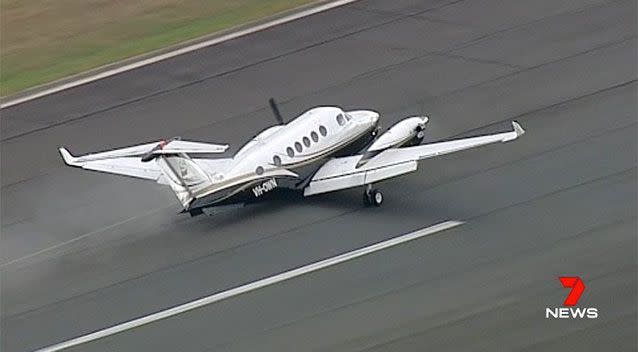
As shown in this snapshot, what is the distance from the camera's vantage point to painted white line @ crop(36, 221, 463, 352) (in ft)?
99.3

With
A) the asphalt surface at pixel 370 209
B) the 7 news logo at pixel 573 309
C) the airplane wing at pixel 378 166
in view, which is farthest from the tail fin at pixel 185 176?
the 7 news logo at pixel 573 309

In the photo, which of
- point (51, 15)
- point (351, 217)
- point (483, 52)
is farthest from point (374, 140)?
point (51, 15)

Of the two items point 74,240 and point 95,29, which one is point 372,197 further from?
point 95,29

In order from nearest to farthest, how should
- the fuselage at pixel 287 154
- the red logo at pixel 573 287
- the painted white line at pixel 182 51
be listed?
1. the red logo at pixel 573 287
2. the fuselage at pixel 287 154
3. the painted white line at pixel 182 51

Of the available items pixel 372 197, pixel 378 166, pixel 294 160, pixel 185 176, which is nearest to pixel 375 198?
pixel 372 197

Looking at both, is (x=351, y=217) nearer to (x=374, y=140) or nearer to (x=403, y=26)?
(x=374, y=140)

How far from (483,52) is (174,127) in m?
8.91

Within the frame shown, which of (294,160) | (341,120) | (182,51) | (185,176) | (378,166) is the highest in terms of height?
(182,51)

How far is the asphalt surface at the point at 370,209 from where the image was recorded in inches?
1156

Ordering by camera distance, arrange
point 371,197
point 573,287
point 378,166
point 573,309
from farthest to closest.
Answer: point 371,197 < point 378,166 < point 573,287 < point 573,309

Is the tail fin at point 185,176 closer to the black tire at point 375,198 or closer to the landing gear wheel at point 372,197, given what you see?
the landing gear wheel at point 372,197

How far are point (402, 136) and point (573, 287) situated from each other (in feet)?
22.8

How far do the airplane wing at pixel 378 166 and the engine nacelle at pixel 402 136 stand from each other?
356 millimetres

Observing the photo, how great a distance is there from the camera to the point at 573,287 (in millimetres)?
29422
